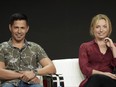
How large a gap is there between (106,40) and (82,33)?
131 cm

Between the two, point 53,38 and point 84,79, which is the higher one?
point 53,38

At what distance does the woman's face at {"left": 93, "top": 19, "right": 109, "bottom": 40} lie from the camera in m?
3.99

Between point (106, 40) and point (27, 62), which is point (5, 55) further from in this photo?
point (106, 40)

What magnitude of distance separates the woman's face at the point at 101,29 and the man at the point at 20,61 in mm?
711

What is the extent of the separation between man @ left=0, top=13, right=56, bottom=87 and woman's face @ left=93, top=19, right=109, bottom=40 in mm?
711

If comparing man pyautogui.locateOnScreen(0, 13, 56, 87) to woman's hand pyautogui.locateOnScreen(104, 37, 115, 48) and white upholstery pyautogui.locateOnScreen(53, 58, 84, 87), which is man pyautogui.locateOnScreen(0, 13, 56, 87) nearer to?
white upholstery pyautogui.locateOnScreen(53, 58, 84, 87)

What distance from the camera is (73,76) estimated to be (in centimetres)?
416

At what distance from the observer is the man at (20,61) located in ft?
11.7

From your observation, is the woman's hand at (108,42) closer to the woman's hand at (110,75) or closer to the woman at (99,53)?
the woman at (99,53)

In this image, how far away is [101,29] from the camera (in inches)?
157

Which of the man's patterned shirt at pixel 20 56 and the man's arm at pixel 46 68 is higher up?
the man's patterned shirt at pixel 20 56

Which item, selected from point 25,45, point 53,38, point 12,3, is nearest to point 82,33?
point 53,38

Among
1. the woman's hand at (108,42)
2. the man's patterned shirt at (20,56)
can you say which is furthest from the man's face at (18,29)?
the woman's hand at (108,42)

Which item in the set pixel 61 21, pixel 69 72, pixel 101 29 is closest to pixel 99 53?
pixel 101 29
